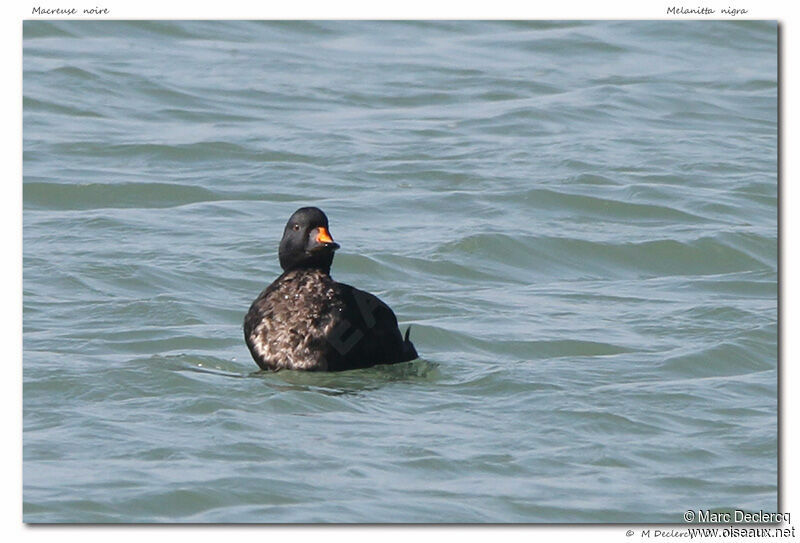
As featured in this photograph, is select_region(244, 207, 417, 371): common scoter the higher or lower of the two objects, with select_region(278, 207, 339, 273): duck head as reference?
lower

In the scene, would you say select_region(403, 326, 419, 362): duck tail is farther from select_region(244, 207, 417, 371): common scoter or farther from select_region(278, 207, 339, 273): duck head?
select_region(278, 207, 339, 273): duck head

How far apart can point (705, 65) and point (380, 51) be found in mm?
4230


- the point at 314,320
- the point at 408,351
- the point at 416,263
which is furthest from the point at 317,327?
the point at 416,263

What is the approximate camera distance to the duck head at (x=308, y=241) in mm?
9258

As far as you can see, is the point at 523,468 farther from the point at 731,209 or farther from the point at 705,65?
the point at 705,65

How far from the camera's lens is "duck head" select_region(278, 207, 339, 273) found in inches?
364

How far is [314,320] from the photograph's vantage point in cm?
892

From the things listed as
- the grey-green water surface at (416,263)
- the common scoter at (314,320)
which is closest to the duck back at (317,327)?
the common scoter at (314,320)

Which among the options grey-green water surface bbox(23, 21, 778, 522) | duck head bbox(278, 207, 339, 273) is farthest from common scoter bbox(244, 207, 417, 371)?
grey-green water surface bbox(23, 21, 778, 522)

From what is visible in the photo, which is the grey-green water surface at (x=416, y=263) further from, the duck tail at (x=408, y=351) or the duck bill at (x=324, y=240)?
the duck bill at (x=324, y=240)

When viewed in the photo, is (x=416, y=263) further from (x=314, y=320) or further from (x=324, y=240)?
(x=314, y=320)

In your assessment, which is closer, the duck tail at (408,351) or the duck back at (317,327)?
the duck back at (317,327)

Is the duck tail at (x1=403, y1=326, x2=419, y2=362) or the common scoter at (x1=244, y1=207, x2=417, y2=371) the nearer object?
the common scoter at (x1=244, y1=207, x2=417, y2=371)

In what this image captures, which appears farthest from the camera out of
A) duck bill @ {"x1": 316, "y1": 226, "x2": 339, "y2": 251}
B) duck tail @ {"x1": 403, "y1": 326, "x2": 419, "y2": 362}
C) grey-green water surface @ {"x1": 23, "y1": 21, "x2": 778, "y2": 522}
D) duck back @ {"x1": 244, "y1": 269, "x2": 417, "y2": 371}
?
duck tail @ {"x1": 403, "y1": 326, "x2": 419, "y2": 362}
